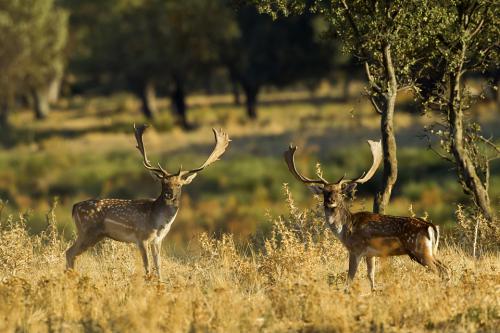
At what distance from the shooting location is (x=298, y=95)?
79.4m

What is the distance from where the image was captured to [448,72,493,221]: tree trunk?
15.7m

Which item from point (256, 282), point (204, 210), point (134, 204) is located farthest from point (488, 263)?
point (204, 210)

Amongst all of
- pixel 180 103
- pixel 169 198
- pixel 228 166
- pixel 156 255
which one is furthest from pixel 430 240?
pixel 180 103

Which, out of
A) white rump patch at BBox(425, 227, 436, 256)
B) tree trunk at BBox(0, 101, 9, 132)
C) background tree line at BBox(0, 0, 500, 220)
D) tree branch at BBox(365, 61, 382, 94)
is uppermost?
background tree line at BBox(0, 0, 500, 220)

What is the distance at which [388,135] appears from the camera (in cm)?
1478

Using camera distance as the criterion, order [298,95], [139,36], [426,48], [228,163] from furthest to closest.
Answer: [298,95] < [139,36] < [228,163] < [426,48]

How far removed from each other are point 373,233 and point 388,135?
3139 millimetres

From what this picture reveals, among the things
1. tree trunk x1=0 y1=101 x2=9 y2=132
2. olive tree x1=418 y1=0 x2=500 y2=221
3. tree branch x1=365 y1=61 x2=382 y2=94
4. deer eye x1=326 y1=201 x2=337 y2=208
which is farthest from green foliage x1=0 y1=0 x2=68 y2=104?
deer eye x1=326 y1=201 x2=337 y2=208

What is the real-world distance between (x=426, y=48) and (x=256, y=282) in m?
5.25

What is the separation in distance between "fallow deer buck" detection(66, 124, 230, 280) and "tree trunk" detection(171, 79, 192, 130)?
41619 millimetres

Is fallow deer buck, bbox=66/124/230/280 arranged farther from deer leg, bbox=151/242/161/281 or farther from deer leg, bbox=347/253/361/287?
deer leg, bbox=347/253/361/287

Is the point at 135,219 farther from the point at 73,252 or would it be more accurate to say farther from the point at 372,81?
the point at 372,81

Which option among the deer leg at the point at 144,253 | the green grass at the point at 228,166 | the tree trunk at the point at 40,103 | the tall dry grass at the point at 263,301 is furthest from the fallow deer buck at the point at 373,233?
the tree trunk at the point at 40,103

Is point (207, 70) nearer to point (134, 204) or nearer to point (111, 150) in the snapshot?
point (111, 150)
